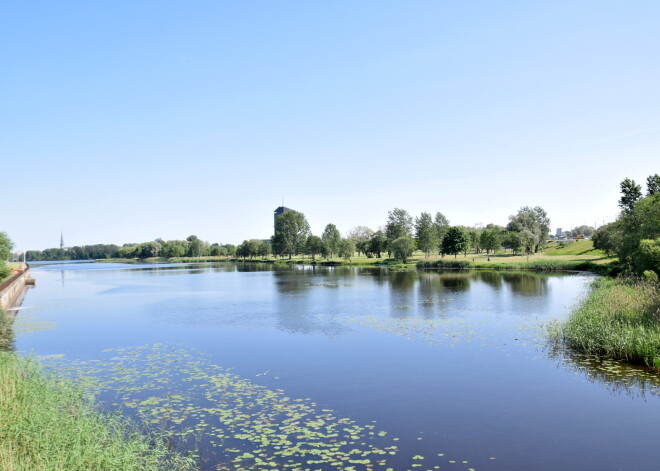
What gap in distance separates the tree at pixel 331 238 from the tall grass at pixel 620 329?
4542 inches

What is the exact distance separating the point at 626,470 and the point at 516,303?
101ft

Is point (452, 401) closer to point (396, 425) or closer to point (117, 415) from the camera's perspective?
point (396, 425)

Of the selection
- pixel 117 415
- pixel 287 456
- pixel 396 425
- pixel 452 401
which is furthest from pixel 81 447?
pixel 452 401

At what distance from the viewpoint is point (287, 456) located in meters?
11.2

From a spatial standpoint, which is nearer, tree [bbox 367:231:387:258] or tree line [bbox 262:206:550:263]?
tree line [bbox 262:206:550:263]

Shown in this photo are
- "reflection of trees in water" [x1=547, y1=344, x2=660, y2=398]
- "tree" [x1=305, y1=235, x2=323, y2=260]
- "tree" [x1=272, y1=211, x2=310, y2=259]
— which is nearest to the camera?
"reflection of trees in water" [x1=547, y1=344, x2=660, y2=398]

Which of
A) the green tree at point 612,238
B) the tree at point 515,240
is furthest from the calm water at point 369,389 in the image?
the tree at point 515,240

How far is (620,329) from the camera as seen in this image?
21312 millimetres

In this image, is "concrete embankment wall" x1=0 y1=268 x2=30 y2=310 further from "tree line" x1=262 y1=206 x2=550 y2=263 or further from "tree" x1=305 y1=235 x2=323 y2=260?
"tree" x1=305 y1=235 x2=323 y2=260

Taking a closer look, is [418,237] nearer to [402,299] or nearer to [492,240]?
[492,240]

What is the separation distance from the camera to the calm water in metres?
11.7

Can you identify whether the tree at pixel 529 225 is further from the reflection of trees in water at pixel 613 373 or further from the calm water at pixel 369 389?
the reflection of trees in water at pixel 613 373

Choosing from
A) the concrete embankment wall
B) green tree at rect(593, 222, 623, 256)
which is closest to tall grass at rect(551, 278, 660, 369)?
green tree at rect(593, 222, 623, 256)

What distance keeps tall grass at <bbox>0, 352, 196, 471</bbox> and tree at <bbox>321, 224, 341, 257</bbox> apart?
418ft
